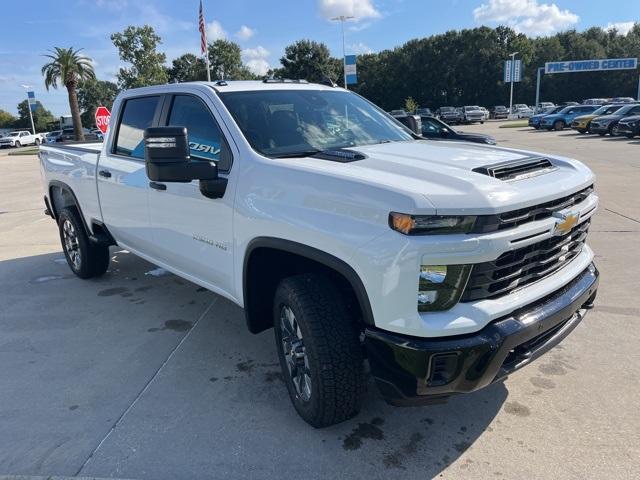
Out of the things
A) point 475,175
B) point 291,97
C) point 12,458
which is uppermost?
point 291,97

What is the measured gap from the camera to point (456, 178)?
2.47 m

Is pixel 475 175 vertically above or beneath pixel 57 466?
above

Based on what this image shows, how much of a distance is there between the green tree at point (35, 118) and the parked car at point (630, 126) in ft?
286

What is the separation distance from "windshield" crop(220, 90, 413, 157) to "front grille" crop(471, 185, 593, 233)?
1.31 metres

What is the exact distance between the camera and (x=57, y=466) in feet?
8.96

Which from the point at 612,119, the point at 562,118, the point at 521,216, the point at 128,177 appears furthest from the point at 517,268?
the point at 562,118

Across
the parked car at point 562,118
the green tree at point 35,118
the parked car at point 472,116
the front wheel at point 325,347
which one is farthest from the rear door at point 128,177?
the green tree at point 35,118

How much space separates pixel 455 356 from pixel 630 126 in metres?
25.2

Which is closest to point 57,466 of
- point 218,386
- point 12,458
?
point 12,458

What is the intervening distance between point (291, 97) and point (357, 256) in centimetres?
181

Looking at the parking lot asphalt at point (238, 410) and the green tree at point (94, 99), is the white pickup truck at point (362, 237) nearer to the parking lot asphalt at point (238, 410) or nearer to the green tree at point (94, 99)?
the parking lot asphalt at point (238, 410)

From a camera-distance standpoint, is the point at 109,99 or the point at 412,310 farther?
the point at 109,99

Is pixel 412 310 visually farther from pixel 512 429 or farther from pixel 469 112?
pixel 469 112

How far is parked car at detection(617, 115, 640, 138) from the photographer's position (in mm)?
22938
